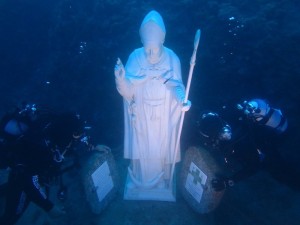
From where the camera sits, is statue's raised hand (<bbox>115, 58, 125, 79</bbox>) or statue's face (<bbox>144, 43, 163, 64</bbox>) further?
statue's face (<bbox>144, 43, 163, 64</bbox>)

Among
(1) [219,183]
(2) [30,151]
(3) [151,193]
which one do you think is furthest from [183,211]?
(2) [30,151]

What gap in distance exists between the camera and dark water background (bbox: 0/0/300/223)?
23.6ft

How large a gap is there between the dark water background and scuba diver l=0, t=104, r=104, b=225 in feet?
11.3

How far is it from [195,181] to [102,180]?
1678mm

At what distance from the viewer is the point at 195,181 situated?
15.8ft

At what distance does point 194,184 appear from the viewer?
4.86m

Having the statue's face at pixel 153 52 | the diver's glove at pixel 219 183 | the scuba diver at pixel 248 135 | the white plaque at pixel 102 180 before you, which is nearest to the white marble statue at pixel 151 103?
the statue's face at pixel 153 52

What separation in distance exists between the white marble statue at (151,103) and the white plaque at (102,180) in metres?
0.48

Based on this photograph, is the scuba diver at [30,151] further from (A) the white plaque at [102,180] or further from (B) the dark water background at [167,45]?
(B) the dark water background at [167,45]

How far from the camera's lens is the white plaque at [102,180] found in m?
4.68

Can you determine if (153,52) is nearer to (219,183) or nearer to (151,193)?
(219,183)

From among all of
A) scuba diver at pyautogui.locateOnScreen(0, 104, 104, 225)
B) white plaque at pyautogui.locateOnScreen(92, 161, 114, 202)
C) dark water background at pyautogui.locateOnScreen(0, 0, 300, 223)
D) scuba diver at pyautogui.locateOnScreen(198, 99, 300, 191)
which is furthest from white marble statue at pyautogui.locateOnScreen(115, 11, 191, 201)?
dark water background at pyautogui.locateOnScreen(0, 0, 300, 223)

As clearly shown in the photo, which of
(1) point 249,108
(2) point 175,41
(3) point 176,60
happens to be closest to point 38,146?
(3) point 176,60

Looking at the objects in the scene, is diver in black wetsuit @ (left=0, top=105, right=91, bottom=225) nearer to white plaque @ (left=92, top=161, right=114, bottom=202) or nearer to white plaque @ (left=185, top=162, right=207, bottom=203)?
white plaque @ (left=92, top=161, right=114, bottom=202)
